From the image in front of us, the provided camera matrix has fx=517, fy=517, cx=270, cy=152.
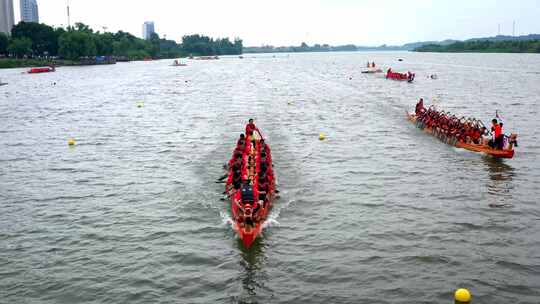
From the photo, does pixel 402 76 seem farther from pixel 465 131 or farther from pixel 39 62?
pixel 39 62

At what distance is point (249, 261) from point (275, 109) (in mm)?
34006

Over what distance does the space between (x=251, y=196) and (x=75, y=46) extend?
134698 millimetres

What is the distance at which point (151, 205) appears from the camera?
20.5m

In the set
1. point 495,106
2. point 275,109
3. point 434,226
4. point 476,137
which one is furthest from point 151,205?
point 495,106

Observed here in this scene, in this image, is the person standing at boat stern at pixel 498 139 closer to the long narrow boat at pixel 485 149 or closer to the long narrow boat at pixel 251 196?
the long narrow boat at pixel 485 149

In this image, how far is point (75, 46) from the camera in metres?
138

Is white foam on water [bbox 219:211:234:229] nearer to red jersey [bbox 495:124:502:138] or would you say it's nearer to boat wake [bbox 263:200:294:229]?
boat wake [bbox 263:200:294:229]

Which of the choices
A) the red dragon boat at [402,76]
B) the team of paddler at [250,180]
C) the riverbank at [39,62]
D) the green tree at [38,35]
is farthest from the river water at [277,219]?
the green tree at [38,35]

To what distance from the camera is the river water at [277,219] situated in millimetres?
14062

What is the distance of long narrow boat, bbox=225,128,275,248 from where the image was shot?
1625 cm

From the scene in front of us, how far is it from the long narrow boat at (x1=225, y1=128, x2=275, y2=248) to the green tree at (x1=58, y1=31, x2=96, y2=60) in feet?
422

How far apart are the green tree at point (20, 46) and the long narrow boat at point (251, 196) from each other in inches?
4880

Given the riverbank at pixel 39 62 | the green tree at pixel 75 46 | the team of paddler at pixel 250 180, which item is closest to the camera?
the team of paddler at pixel 250 180

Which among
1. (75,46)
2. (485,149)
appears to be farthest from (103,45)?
(485,149)
